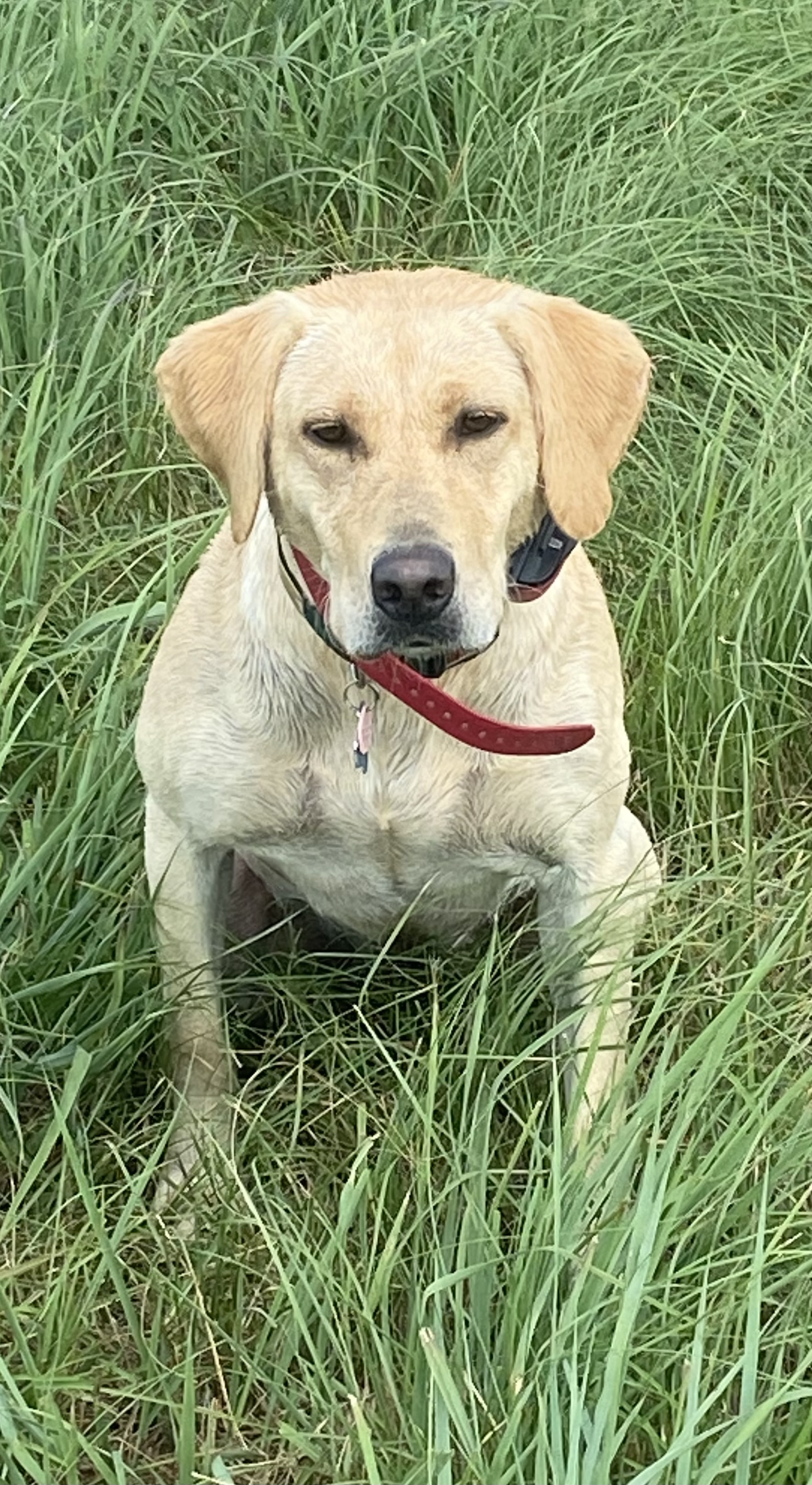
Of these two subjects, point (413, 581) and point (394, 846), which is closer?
point (413, 581)

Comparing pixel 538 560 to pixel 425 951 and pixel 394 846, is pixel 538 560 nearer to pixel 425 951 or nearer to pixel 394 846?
pixel 394 846

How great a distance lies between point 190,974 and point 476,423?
35.9 inches

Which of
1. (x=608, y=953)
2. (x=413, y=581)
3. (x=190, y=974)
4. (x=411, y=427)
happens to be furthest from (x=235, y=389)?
(x=608, y=953)

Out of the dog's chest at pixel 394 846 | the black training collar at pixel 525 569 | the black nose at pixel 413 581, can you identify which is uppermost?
the black nose at pixel 413 581

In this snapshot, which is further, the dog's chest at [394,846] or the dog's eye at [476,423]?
the dog's chest at [394,846]

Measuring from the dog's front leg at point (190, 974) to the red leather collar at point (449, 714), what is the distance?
421 millimetres

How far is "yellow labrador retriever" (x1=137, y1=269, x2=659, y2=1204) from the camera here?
2.17 meters

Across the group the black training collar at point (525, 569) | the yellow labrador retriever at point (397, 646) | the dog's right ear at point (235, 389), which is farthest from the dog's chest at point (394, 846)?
the dog's right ear at point (235, 389)

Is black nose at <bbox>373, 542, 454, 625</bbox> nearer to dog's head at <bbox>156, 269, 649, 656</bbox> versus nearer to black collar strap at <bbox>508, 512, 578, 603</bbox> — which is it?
dog's head at <bbox>156, 269, 649, 656</bbox>

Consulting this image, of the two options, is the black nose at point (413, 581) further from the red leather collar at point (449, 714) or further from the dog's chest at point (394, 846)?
the dog's chest at point (394, 846)

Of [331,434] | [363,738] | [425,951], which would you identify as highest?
[331,434]

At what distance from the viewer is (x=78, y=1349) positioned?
2.20 meters

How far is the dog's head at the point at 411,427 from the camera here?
6.94 feet

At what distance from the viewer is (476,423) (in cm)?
220
